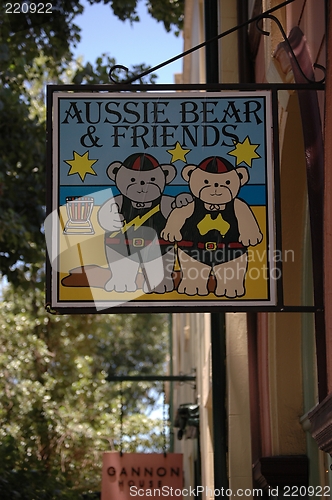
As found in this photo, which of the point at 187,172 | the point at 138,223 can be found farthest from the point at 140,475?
the point at 187,172

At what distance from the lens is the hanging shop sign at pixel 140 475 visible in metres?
11.4

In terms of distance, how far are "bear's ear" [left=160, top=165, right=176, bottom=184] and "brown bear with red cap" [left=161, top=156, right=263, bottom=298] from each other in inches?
2.5

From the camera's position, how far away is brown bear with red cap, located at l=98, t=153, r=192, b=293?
4.64 metres

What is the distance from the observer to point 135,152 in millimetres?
4836

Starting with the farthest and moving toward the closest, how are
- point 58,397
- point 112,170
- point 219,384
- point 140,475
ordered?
point 58,397, point 140,475, point 219,384, point 112,170

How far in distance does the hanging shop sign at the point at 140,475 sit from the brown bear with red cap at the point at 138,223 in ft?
23.7

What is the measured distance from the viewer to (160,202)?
15.5 ft

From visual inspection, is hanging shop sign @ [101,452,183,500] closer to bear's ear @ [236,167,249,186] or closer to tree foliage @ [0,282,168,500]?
tree foliage @ [0,282,168,500]

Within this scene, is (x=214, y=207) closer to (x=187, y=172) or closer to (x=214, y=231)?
(x=214, y=231)

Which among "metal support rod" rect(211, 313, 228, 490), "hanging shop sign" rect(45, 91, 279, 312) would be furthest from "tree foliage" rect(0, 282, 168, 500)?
"hanging shop sign" rect(45, 91, 279, 312)

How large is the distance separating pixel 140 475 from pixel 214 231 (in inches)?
298

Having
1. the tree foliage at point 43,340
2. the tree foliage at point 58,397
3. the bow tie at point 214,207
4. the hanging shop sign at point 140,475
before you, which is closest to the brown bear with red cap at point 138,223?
the bow tie at point 214,207

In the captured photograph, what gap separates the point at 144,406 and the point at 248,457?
2222cm

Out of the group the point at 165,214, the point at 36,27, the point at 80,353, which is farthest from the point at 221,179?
the point at 80,353
